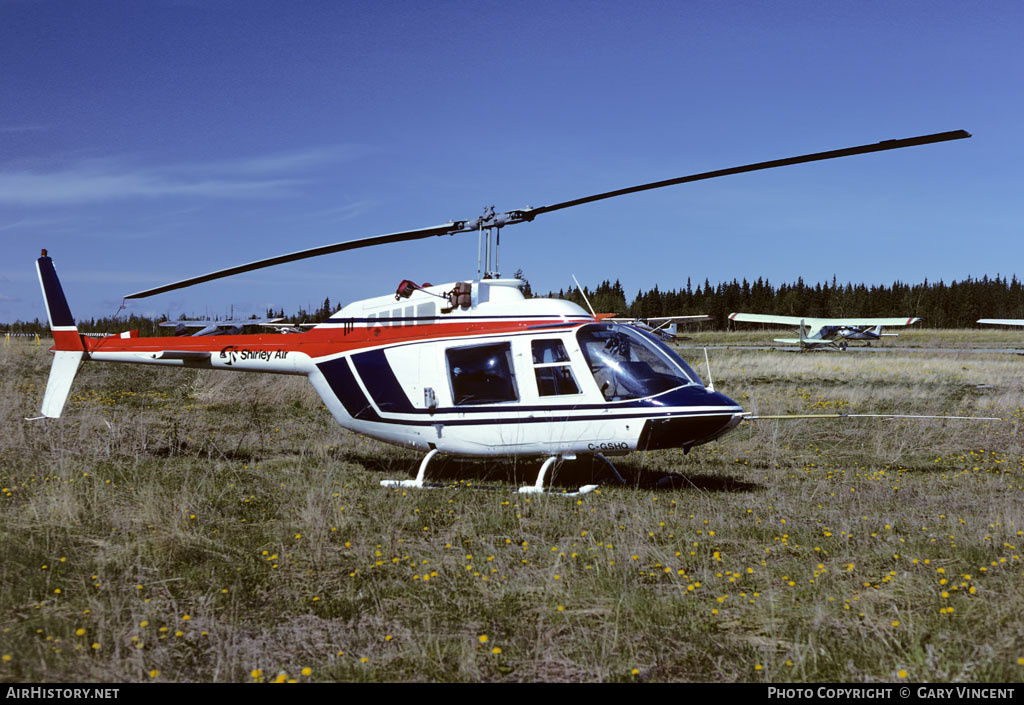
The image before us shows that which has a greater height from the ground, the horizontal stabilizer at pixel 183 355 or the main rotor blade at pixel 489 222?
the main rotor blade at pixel 489 222

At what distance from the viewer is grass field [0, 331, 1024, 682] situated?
4.21 meters

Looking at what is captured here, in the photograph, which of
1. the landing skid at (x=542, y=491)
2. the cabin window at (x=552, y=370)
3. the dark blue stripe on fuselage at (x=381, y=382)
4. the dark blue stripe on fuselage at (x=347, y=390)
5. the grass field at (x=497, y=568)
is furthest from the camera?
the dark blue stripe on fuselage at (x=347, y=390)

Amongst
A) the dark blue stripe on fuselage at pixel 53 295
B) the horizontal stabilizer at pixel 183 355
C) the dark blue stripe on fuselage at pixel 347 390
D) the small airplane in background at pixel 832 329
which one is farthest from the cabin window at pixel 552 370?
the small airplane in background at pixel 832 329

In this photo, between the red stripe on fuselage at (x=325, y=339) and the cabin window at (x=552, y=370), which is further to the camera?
the red stripe on fuselage at (x=325, y=339)

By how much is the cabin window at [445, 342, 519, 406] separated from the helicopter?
2 cm

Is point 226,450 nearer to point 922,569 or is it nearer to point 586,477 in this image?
point 586,477

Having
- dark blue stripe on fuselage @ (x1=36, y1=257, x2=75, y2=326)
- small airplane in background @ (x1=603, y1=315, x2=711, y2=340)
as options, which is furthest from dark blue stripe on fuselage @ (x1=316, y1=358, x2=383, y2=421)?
dark blue stripe on fuselage @ (x1=36, y1=257, x2=75, y2=326)

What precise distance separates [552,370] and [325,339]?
3.69 meters

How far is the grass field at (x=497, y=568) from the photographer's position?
421cm

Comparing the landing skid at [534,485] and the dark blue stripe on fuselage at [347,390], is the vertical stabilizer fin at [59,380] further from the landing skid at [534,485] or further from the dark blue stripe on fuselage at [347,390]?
the landing skid at [534,485]

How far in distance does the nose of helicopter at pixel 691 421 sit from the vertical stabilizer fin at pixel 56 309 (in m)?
9.66

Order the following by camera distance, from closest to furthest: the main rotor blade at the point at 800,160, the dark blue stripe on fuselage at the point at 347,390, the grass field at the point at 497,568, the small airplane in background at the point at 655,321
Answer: the grass field at the point at 497,568 < the main rotor blade at the point at 800,160 < the small airplane in background at the point at 655,321 < the dark blue stripe on fuselage at the point at 347,390

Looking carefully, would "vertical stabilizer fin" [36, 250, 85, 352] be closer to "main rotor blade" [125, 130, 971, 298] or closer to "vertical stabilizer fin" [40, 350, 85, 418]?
"vertical stabilizer fin" [40, 350, 85, 418]

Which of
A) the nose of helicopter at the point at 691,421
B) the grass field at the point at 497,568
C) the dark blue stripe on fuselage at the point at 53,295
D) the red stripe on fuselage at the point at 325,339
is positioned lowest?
the grass field at the point at 497,568
